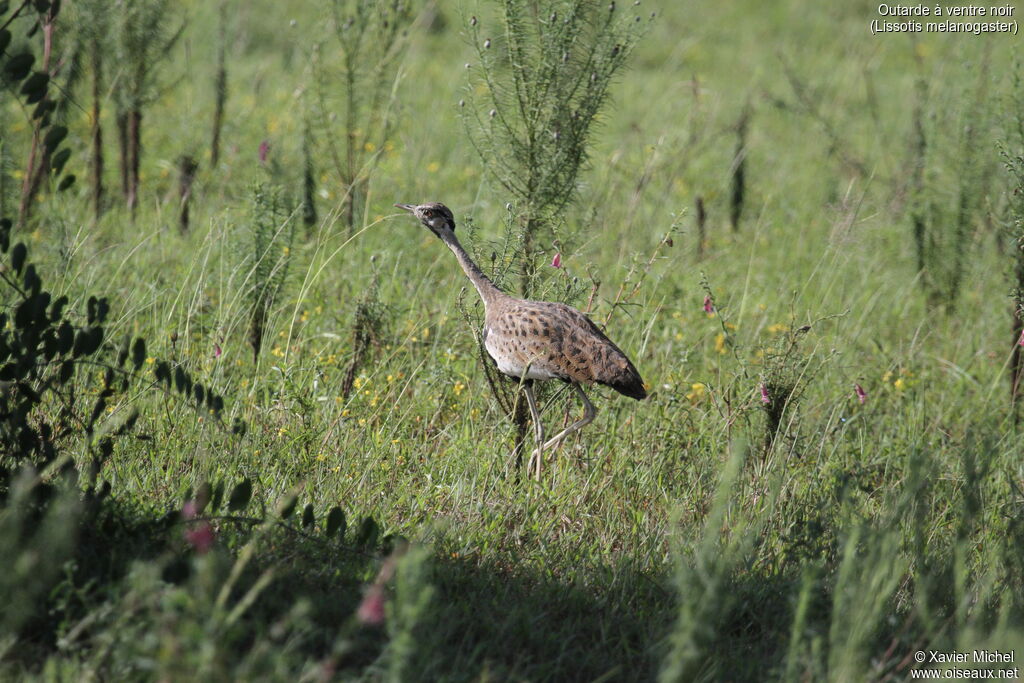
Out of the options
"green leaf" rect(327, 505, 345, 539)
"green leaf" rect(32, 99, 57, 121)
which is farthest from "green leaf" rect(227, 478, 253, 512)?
"green leaf" rect(32, 99, 57, 121)

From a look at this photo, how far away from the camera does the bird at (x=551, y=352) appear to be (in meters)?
3.79

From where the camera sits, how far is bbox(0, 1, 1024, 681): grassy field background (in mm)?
2654

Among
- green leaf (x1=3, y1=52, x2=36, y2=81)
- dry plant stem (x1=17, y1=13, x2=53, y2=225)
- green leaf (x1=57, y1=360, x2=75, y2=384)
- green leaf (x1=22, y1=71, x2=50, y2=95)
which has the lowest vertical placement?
green leaf (x1=57, y1=360, x2=75, y2=384)

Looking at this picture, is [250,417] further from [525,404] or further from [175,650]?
[175,650]

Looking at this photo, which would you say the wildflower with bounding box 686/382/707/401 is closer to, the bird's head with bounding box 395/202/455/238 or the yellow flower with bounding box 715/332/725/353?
the yellow flower with bounding box 715/332/725/353

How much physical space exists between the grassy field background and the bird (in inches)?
8.4

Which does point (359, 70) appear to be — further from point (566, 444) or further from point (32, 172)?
point (566, 444)

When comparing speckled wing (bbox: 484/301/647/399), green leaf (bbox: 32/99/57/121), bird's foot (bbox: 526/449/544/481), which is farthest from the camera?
bird's foot (bbox: 526/449/544/481)

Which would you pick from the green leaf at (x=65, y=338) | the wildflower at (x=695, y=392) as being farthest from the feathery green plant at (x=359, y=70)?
the green leaf at (x=65, y=338)

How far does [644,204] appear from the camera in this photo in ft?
24.7

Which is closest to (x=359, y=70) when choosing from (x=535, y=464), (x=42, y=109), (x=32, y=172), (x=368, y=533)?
(x=32, y=172)

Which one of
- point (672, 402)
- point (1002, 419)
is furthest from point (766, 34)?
point (672, 402)

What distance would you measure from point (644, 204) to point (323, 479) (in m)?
4.35

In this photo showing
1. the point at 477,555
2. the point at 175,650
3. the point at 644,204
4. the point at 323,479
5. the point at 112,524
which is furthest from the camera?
the point at 644,204
